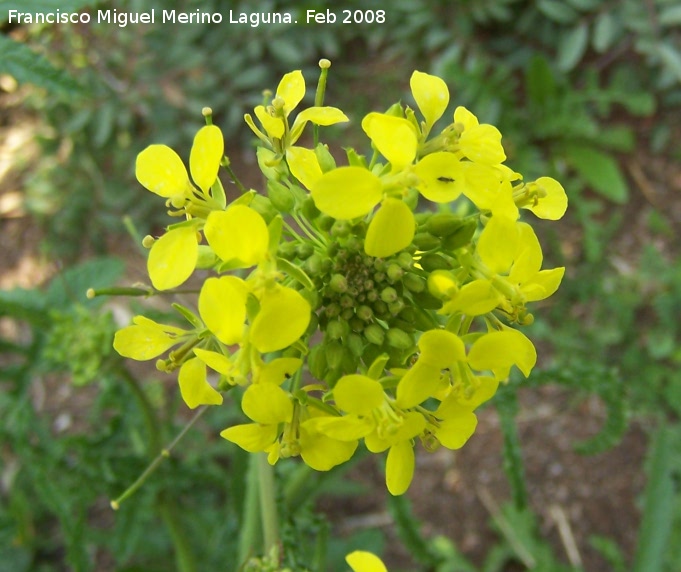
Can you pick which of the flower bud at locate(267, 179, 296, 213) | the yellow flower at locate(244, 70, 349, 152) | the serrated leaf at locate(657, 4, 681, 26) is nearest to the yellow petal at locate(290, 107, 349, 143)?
the yellow flower at locate(244, 70, 349, 152)

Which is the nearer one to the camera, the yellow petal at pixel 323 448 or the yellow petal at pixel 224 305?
the yellow petal at pixel 224 305

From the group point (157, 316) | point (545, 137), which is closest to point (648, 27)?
point (545, 137)

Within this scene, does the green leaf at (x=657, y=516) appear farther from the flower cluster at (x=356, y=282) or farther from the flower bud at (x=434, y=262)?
the flower bud at (x=434, y=262)

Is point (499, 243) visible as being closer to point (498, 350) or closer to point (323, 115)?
point (498, 350)

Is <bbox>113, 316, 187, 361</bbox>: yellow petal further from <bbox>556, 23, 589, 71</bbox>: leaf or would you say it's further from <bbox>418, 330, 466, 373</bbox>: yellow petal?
<bbox>556, 23, 589, 71</bbox>: leaf

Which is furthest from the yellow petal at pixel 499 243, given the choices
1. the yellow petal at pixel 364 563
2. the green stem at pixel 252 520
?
the green stem at pixel 252 520

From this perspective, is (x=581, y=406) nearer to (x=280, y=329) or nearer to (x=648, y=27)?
(x=648, y=27)
